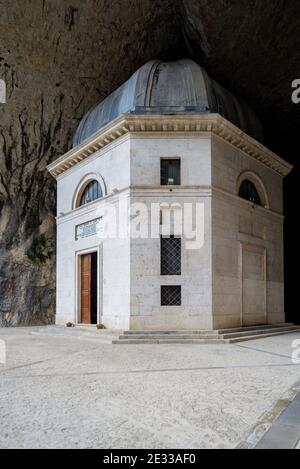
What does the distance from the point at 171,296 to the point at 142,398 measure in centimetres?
832

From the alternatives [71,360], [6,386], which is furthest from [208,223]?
[6,386]

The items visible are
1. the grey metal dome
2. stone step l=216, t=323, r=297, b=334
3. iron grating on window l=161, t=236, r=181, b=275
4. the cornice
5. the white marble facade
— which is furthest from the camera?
the grey metal dome

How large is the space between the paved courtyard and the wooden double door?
22.2 feet

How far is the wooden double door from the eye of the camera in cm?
1578

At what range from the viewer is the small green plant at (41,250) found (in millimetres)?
20922

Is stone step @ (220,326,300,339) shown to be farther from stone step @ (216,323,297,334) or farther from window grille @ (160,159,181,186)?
window grille @ (160,159,181,186)

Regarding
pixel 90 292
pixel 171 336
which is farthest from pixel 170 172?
pixel 90 292

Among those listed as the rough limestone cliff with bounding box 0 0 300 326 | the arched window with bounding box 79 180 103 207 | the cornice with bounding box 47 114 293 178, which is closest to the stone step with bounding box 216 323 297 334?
the cornice with bounding box 47 114 293 178

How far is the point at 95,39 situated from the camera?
17516 mm

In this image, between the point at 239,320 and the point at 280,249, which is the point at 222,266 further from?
the point at 280,249

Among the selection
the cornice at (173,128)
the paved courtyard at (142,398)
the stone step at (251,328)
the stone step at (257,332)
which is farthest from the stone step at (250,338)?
the cornice at (173,128)

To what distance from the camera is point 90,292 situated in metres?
15.8

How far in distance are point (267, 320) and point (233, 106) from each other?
8.72 meters

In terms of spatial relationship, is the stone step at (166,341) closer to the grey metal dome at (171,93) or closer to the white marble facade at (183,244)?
the white marble facade at (183,244)
